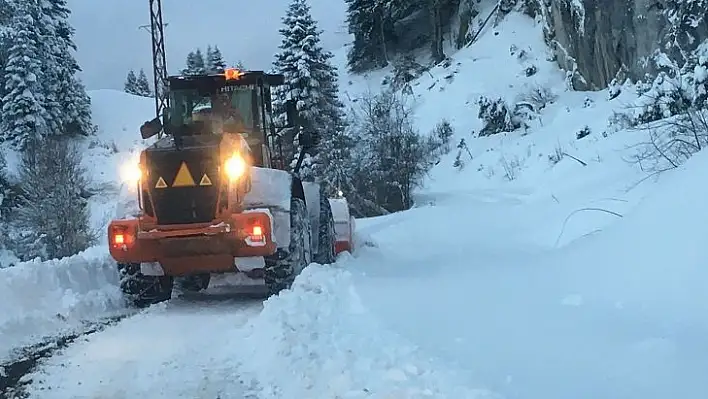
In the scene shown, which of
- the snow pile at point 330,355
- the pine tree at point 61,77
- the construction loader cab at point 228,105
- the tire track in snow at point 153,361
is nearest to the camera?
the snow pile at point 330,355

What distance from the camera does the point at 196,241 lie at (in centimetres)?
802

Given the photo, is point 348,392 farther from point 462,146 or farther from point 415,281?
point 462,146

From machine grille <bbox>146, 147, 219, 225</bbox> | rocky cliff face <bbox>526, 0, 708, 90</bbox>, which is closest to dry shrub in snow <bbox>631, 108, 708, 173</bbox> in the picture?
machine grille <bbox>146, 147, 219, 225</bbox>

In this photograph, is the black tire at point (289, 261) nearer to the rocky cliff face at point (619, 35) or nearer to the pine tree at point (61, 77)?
the rocky cliff face at point (619, 35)

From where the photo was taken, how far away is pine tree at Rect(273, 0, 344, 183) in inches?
1039

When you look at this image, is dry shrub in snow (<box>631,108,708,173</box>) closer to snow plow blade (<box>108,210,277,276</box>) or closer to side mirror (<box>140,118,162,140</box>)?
snow plow blade (<box>108,210,277,276</box>)

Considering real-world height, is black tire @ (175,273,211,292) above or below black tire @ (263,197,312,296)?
below

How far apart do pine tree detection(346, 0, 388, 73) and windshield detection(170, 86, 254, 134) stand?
1539 inches

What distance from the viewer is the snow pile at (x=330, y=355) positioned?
14.6 ft

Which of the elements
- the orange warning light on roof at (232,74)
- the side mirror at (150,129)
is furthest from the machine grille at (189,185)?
the orange warning light on roof at (232,74)

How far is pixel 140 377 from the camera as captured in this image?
5383mm

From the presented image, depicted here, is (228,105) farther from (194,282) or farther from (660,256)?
(660,256)

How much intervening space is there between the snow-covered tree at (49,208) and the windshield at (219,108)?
1695 centimetres

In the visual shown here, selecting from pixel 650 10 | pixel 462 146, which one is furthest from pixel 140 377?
pixel 462 146
